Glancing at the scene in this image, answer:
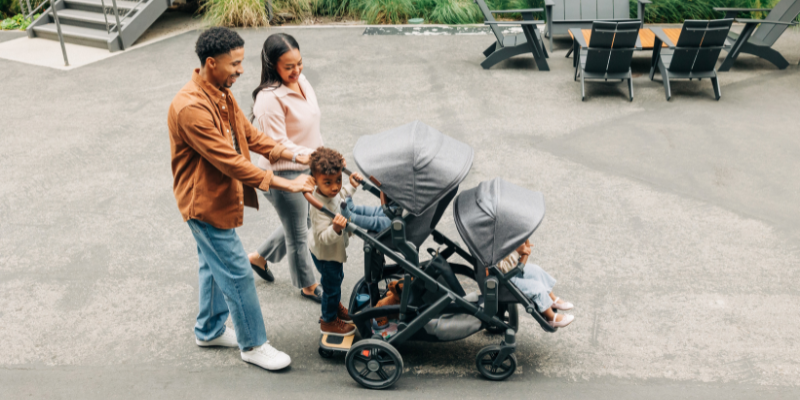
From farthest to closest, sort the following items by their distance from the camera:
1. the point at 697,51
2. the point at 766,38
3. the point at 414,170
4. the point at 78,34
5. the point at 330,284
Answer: the point at 78,34
the point at 766,38
the point at 697,51
the point at 330,284
the point at 414,170

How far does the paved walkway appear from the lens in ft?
12.8

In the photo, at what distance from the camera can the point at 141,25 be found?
449 inches

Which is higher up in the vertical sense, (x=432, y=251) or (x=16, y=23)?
(x=432, y=251)

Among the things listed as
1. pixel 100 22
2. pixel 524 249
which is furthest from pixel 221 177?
pixel 100 22

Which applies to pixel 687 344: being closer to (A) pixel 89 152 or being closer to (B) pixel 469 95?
(B) pixel 469 95

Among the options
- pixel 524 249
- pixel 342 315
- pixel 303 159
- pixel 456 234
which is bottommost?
pixel 456 234

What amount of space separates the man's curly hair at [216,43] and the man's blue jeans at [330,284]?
1.36m

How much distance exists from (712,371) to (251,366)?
114 inches

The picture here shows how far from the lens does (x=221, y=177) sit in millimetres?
3428

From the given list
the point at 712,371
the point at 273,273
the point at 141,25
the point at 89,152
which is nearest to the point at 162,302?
the point at 273,273

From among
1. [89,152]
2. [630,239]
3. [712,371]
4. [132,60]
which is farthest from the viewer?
[132,60]

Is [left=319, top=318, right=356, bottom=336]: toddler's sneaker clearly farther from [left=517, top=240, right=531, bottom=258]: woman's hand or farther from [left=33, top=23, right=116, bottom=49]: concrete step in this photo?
[left=33, top=23, right=116, bottom=49]: concrete step

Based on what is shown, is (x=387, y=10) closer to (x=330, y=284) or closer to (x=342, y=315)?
(x=342, y=315)

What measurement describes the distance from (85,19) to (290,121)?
31.9 ft
